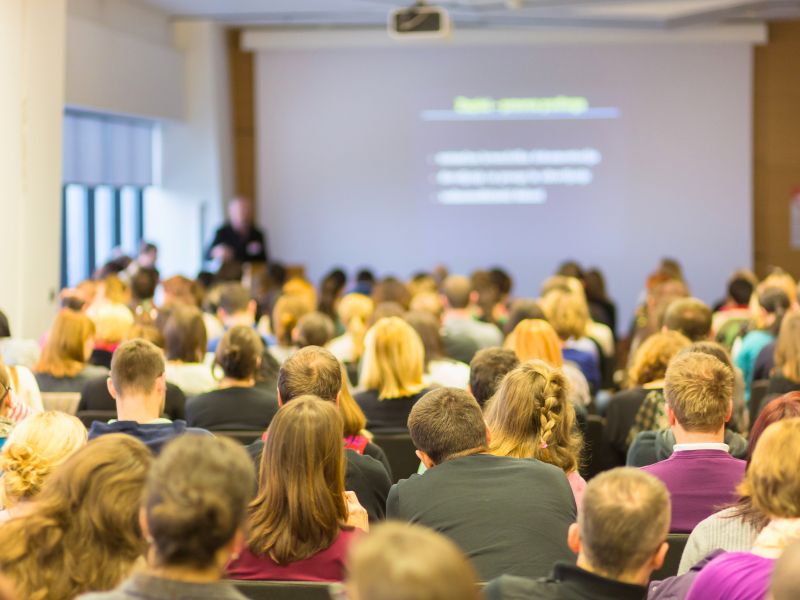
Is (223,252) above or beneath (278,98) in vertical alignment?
beneath

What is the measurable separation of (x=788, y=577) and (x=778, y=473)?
73cm

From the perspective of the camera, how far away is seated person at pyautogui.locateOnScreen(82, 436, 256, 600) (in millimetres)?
1977

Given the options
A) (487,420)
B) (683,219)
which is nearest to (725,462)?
(487,420)

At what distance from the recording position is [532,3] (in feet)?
38.4

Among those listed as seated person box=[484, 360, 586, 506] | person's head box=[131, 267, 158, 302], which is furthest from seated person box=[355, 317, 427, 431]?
person's head box=[131, 267, 158, 302]

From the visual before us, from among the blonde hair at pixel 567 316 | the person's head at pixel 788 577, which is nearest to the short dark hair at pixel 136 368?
the person's head at pixel 788 577

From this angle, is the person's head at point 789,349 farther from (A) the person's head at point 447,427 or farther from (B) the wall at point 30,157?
(B) the wall at point 30,157

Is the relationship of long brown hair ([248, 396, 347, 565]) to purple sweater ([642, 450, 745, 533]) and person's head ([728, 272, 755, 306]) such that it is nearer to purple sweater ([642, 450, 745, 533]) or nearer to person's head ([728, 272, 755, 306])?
purple sweater ([642, 450, 745, 533])

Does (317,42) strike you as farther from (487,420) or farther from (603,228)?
(487,420)

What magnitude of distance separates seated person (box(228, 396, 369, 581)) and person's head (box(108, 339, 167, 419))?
1.19 metres

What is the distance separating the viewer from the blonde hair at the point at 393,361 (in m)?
5.24

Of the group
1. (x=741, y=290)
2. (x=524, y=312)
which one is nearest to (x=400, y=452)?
(x=524, y=312)

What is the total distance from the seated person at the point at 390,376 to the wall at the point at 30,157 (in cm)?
420

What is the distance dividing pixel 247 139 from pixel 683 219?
5435 mm
